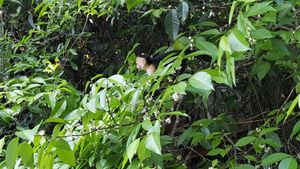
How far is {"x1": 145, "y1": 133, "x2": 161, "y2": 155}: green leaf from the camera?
2.37ft

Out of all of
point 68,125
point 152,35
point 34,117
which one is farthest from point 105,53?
point 68,125

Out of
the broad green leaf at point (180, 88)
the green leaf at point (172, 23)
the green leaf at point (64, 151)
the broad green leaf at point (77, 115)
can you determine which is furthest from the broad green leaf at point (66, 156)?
the green leaf at point (172, 23)

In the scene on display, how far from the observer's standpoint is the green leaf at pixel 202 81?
767 mm

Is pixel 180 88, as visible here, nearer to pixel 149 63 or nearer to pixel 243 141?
pixel 243 141

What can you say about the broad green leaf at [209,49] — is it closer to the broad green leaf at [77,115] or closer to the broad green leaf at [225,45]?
the broad green leaf at [225,45]

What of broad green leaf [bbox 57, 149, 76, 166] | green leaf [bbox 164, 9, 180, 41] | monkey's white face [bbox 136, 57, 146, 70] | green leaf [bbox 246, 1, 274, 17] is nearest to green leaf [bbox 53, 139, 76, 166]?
broad green leaf [bbox 57, 149, 76, 166]

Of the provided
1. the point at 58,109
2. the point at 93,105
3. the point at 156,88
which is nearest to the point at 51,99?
the point at 58,109

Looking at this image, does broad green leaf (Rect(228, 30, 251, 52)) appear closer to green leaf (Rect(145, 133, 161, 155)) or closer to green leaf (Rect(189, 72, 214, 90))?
green leaf (Rect(189, 72, 214, 90))

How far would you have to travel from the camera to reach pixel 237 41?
0.78 m

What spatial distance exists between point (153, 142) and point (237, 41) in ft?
0.79

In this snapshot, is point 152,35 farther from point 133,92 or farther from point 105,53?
point 133,92

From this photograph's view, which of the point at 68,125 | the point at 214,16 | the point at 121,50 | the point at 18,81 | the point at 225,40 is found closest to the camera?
the point at 225,40

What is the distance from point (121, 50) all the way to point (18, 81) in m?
0.78

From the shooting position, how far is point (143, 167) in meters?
0.89
